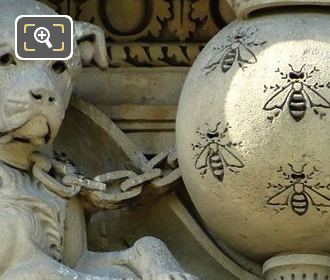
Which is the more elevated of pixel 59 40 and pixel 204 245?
pixel 59 40

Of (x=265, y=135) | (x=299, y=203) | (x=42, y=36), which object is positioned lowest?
(x=299, y=203)

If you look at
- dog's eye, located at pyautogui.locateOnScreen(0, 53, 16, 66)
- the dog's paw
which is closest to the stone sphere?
the dog's paw

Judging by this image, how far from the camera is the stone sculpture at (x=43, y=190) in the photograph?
649 cm

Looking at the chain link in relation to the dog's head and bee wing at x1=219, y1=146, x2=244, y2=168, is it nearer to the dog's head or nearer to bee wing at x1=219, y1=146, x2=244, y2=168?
the dog's head

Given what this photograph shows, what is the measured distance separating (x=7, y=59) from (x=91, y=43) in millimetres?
244

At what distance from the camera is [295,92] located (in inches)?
253

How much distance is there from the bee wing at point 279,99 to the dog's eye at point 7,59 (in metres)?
0.53

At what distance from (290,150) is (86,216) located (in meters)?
0.55

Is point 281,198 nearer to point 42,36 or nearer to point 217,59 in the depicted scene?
point 217,59

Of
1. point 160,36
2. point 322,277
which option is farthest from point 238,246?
point 160,36

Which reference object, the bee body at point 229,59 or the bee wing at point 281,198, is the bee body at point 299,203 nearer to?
the bee wing at point 281,198

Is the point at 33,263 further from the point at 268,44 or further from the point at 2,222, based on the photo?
the point at 268,44

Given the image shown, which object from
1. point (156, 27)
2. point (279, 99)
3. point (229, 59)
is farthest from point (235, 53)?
point (156, 27)

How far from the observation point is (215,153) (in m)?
6.49
